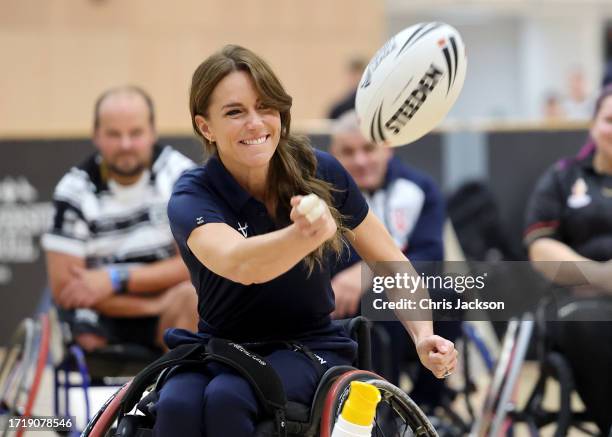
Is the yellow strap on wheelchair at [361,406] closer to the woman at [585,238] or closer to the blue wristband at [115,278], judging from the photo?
the woman at [585,238]

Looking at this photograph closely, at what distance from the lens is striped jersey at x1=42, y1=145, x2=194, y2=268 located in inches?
163

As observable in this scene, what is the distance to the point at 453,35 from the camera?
2826 mm

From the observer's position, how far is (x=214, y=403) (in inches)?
91.5

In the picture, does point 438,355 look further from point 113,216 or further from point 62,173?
point 62,173

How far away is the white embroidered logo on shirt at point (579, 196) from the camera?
13.5 feet

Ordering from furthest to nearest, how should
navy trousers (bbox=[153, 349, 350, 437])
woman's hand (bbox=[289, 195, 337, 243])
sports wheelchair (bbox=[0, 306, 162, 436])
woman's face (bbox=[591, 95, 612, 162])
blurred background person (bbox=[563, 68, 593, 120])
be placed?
blurred background person (bbox=[563, 68, 593, 120]) → woman's face (bbox=[591, 95, 612, 162]) → sports wheelchair (bbox=[0, 306, 162, 436]) → navy trousers (bbox=[153, 349, 350, 437]) → woman's hand (bbox=[289, 195, 337, 243])

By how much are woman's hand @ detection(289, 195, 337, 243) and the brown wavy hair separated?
0.30m

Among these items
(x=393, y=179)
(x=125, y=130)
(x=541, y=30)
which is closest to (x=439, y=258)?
(x=393, y=179)

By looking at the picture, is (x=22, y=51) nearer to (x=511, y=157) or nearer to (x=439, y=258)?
(x=511, y=157)

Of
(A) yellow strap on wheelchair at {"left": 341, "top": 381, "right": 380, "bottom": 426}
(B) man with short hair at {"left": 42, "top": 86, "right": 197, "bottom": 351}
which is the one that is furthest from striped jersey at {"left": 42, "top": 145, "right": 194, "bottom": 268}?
(A) yellow strap on wheelchair at {"left": 341, "top": 381, "right": 380, "bottom": 426}

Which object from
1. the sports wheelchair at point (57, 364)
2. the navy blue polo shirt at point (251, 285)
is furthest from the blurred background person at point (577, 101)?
the navy blue polo shirt at point (251, 285)

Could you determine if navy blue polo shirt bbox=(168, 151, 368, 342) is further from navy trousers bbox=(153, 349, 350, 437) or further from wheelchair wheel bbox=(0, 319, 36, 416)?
wheelchair wheel bbox=(0, 319, 36, 416)

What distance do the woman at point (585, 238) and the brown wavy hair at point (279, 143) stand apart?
1.29m

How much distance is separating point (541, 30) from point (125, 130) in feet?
47.1
